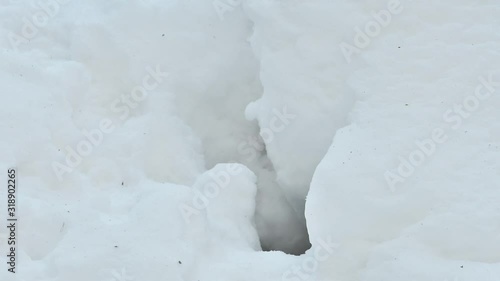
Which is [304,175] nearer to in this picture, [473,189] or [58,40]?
[473,189]

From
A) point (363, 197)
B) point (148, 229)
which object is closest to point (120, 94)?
point (148, 229)

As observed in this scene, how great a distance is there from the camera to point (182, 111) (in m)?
3.16
